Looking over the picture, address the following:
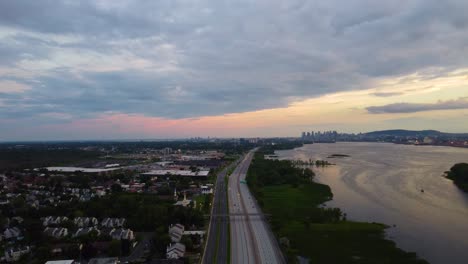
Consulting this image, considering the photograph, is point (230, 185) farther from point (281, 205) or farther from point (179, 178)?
point (281, 205)

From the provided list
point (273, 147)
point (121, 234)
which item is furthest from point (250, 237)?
point (273, 147)

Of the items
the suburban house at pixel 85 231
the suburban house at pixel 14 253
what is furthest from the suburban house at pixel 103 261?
the suburban house at pixel 14 253

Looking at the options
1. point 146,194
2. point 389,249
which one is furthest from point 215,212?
point 389,249

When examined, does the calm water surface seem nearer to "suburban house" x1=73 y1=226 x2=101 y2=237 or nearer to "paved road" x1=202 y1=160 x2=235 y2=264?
"paved road" x1=202 y1=160 x2=235 y2=264

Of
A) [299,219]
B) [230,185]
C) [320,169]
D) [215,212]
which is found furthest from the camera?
[320,169]

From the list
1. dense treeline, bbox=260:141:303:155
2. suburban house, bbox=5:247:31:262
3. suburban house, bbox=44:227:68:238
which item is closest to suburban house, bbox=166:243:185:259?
suburban house, bbox=44:227:68:238

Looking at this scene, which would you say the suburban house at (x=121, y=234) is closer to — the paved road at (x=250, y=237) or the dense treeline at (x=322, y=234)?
the paved road at (x=250, y=237)
